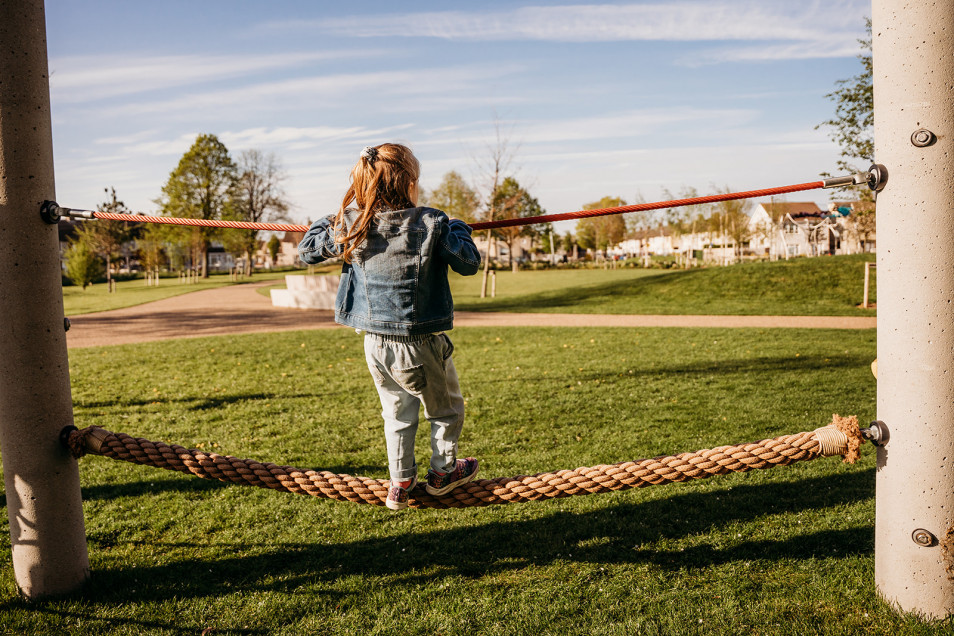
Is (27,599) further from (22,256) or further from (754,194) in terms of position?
(754,194)

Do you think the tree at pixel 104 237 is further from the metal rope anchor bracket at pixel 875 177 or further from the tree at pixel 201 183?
the metal rope anchor bracket at pixel 875 177

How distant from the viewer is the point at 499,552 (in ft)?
13.6

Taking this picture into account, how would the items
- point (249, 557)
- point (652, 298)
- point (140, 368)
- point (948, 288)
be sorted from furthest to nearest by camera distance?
point (652, 298)
point (140, 368)
point (249, 557)
point (948, 288)

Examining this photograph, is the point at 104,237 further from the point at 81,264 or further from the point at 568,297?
the point at 568,297

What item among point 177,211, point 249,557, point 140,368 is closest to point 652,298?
point 140,368

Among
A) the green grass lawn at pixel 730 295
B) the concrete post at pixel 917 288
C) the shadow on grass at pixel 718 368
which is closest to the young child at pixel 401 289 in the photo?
the concrete post at pixel 917 288

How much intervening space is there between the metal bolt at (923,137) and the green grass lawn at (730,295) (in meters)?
16.0

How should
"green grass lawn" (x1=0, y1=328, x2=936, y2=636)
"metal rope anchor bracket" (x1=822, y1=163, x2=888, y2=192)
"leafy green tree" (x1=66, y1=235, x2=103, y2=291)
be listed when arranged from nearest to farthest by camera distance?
"metal rope anchor bracket" (x1=822, y1=163, x2=888, y2=192), "green grass lawn" (x1=0, y1=328, x2=936, y2=636), "leafy green tree" (x1=66, y1=235, x2=103, y2=291)

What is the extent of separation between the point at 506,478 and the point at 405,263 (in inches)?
41.9

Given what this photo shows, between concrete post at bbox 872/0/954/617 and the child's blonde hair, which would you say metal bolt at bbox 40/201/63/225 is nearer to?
the child's blonde hair

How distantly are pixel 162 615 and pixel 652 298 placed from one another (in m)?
20.8

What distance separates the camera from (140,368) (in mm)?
11094

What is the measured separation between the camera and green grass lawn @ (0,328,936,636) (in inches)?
132

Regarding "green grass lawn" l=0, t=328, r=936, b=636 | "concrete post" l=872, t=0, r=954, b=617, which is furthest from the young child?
"concrete post" l=872, t=0, r=954, b=617
